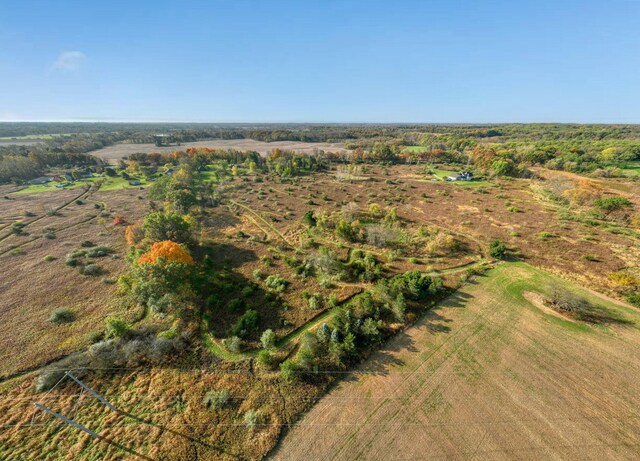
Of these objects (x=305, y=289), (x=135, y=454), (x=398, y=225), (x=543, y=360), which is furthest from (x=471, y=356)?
(x=398, y=225)

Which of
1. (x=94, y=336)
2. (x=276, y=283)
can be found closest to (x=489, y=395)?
(x=276, y=283)

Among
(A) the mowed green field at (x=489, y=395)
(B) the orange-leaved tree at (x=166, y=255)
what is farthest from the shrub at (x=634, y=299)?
(B) the orange-leaved tree at (x=166, y=255)

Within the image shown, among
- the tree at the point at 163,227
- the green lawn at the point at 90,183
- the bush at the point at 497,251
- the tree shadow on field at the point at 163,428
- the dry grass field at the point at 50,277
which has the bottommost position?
the tree shadow on field at the point at 163,428

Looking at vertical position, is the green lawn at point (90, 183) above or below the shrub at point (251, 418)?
above

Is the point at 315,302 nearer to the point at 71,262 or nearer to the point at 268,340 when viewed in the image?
the point at 268,340

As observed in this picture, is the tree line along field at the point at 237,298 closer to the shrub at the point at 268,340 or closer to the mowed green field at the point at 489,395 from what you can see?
the shrub at the point at 268,340

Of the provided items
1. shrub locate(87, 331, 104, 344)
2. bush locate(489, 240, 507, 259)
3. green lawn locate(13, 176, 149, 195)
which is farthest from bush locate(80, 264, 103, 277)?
green lawn locate(13, 176, 149, 195)
